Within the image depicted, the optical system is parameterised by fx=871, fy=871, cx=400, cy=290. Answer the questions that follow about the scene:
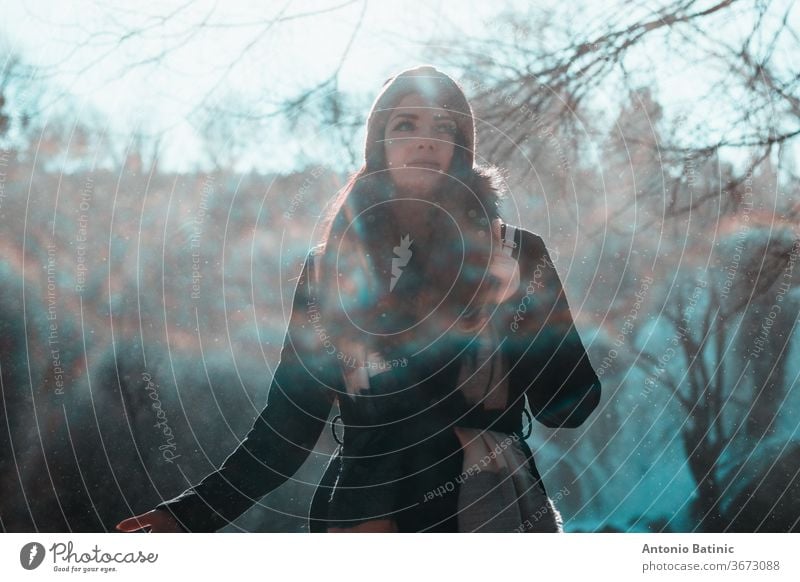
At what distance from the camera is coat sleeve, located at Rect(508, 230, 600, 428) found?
153 centimetres

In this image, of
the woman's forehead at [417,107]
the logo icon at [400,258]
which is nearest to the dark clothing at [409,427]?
the logo icon at [400,258]

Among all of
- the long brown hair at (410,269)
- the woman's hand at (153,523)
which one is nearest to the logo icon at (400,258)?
the long brown hair at (410,269)

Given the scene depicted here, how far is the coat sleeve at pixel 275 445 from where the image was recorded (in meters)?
1.52

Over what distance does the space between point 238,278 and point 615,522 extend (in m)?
0.81

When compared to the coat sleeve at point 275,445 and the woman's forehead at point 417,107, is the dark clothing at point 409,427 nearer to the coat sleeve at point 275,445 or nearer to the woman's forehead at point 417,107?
the coat sleeve at point 275,445

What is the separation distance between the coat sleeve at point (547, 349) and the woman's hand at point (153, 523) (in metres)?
0.64

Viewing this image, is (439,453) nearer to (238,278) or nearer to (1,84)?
(238,278)

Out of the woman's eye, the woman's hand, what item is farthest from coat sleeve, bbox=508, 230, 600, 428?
the woman's hand

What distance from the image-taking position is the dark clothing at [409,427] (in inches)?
59.3
